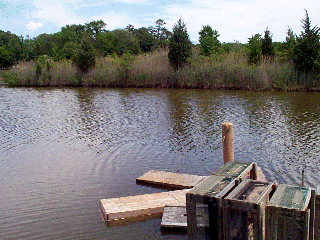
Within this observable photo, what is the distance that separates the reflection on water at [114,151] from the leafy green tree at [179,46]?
10.4 meters

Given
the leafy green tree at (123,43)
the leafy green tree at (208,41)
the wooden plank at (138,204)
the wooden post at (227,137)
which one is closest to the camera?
the wooden plank at (138,204)

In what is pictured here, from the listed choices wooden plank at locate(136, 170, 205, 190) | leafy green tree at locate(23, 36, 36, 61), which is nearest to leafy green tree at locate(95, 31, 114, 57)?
leafy green tree at locate(23, 36, 36, 61)

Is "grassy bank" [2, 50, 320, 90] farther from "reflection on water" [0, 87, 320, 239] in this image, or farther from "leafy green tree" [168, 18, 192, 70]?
"reflection on water" [0, 87, 320, 239]

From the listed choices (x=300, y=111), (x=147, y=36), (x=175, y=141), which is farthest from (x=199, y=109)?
(x=147, y=36)

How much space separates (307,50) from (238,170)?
20336 mm

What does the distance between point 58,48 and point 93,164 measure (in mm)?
59703

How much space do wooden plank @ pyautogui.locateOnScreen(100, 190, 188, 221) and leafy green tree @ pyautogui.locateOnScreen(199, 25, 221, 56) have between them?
2373 centimetres

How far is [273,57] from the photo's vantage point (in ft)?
81.6

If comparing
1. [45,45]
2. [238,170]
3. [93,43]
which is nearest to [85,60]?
[93,43]

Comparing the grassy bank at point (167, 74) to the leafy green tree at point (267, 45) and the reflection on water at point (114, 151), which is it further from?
the reflection on water at point (114, 151)

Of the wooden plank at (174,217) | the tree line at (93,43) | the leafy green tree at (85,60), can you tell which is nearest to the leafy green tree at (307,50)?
the leafy green tree at (85,60)

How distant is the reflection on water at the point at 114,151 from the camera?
5.74m

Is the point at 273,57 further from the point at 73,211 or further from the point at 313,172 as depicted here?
the point at 73,211

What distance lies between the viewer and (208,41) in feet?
100
